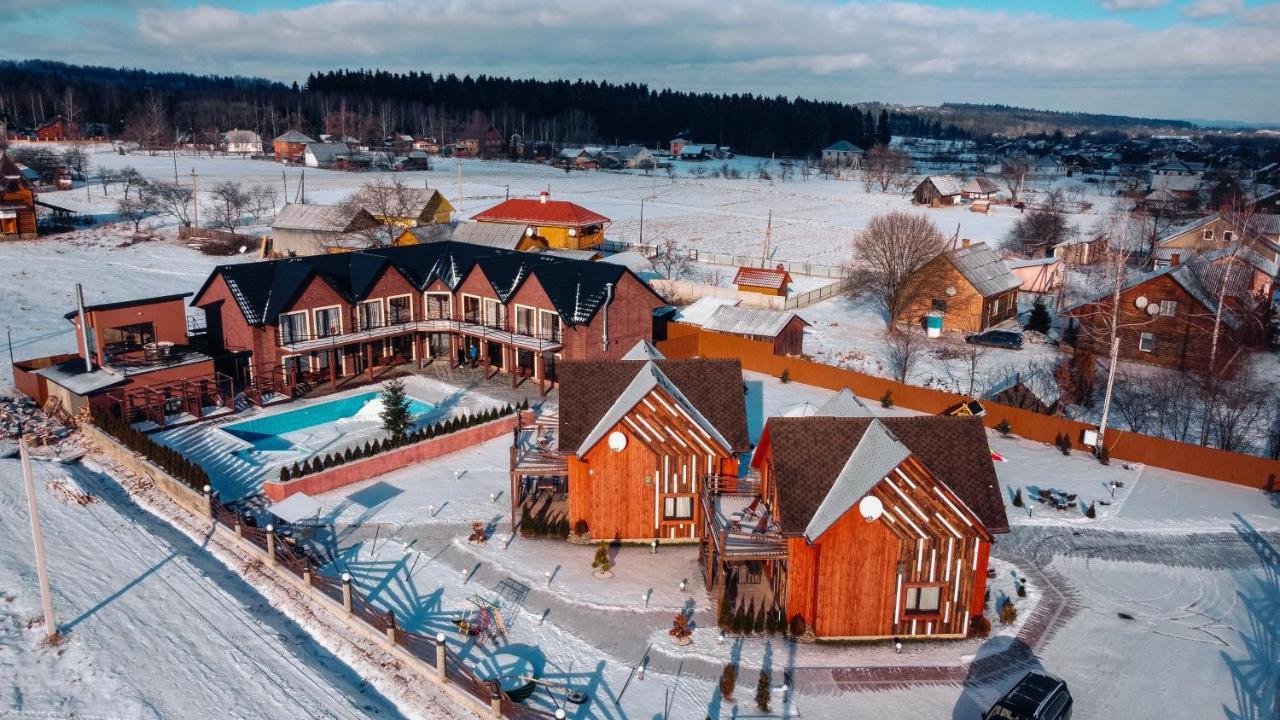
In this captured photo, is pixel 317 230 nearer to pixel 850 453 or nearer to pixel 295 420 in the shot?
pixel 295 420

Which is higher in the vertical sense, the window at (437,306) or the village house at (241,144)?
the village house at (241,144)

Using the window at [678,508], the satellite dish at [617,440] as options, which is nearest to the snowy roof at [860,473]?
the window at [678,508]

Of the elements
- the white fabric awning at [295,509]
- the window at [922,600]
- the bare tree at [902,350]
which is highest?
the bare tree at [902,350]

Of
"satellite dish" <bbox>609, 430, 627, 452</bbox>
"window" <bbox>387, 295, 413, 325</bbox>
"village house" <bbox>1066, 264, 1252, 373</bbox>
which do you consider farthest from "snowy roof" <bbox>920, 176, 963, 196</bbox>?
"satellite dish" <bbox>609, 430, 627, 452</bbox>

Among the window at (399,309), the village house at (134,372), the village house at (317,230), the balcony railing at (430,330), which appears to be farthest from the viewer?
the village house at (317,230)

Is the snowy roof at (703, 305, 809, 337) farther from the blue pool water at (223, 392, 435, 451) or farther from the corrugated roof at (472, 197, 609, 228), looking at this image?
the corrugated roof at (472, 197, 609, 228)

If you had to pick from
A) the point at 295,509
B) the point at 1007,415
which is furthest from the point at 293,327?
the point at 1007,415

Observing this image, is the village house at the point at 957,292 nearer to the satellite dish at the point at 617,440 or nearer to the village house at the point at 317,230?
the satellite dish at the point at 617,440
